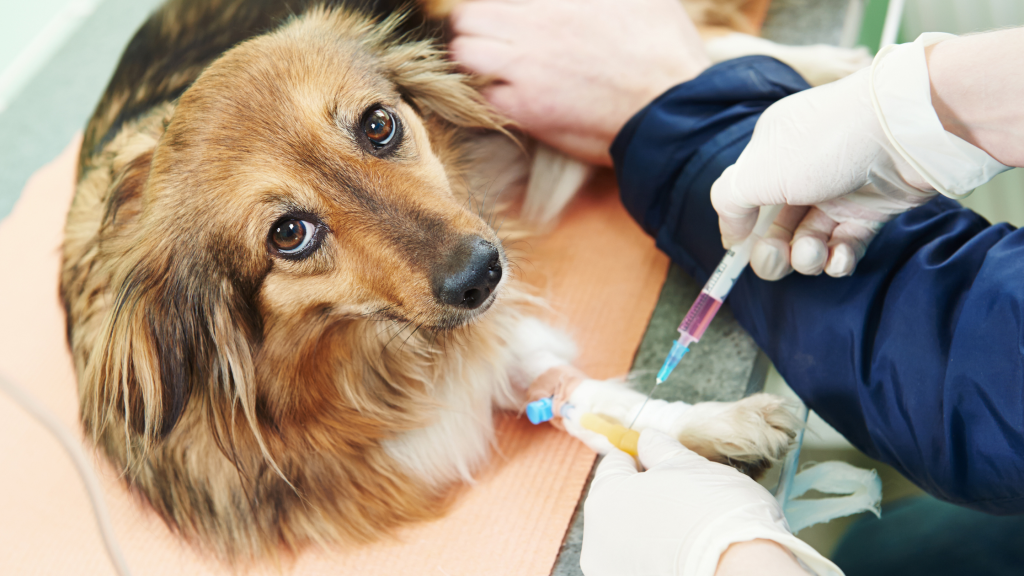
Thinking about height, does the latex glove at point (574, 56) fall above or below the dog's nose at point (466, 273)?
above

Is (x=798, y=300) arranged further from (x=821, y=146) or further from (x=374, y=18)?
(x=374, y=18)

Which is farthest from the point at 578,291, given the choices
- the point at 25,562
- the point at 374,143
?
the point at 25,562

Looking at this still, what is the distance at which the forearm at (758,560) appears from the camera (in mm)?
798

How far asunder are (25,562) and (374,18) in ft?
4.54

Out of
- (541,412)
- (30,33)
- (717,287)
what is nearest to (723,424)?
(717,287)

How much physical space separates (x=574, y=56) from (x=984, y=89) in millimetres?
898

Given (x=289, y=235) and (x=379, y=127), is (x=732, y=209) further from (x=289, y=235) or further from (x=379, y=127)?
(x=289, y=235)

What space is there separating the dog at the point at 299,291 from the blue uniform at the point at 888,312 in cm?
15

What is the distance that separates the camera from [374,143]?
1244 mm

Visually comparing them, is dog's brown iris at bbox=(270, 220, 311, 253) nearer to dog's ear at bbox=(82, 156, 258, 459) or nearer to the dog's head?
the dog's head

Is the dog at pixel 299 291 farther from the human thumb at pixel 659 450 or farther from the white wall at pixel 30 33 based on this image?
the white wall at pixel 30 33

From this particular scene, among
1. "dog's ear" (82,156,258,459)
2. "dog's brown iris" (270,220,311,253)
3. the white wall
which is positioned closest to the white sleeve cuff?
"dog's brown iris" (270,220,311,253)

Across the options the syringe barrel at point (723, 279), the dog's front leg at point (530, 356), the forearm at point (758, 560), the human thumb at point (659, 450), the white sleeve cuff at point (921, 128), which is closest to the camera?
the forearm at point (758, 560)

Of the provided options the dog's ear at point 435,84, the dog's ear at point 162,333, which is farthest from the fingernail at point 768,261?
the dog's ear at point 162,333
